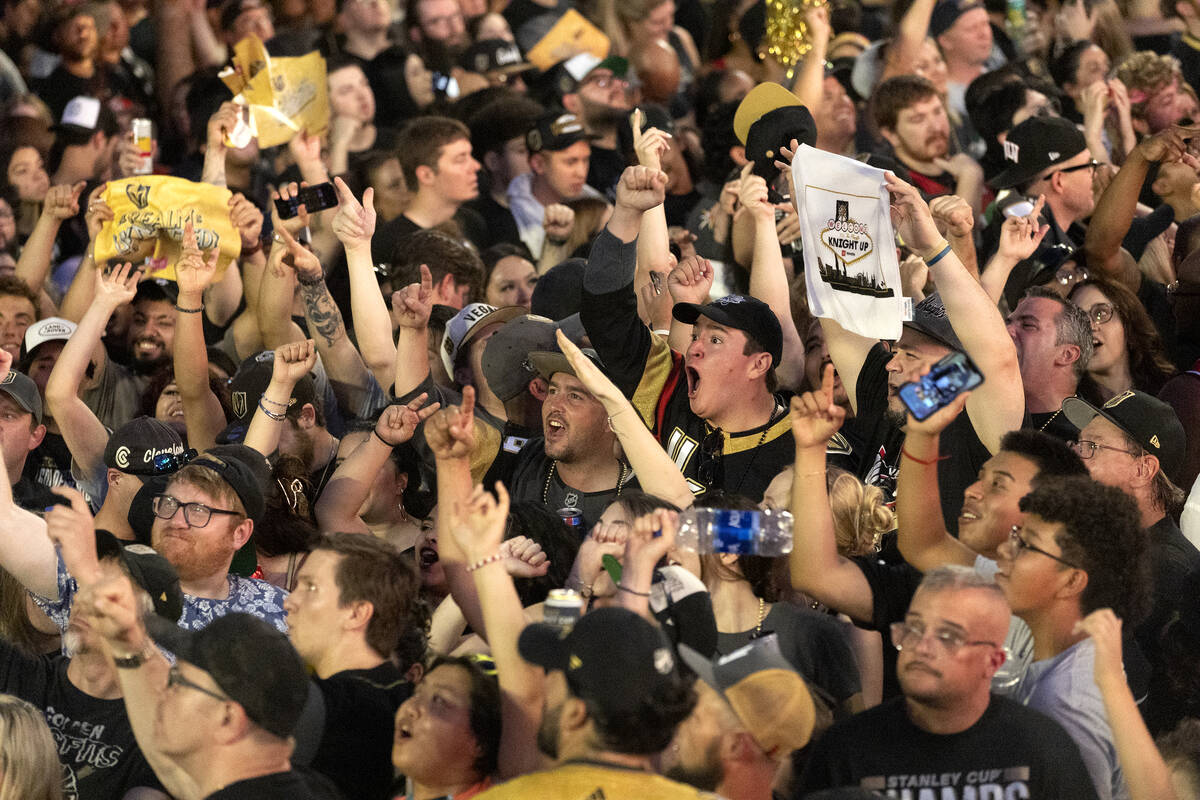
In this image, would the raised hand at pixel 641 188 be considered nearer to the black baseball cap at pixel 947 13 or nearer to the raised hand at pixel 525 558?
the raised hand at pixel 525 558

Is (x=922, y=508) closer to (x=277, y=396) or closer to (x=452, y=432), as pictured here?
(x=452, y=432)

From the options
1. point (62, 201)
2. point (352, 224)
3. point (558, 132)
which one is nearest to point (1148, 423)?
point (352, 224)

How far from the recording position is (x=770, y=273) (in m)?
6.09

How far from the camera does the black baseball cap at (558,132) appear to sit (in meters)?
8.35

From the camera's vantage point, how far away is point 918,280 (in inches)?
246

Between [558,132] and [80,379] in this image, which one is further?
[558,132]

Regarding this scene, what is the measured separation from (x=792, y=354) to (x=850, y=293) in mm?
851

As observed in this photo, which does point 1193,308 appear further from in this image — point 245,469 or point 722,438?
point 245,469

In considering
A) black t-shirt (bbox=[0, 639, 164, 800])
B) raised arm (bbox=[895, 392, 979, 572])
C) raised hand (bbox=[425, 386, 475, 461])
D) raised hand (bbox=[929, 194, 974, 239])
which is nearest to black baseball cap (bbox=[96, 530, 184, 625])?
black t-shirt (bbox=[0, 639, 164, 800])

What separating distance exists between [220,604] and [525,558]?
96 centimetres

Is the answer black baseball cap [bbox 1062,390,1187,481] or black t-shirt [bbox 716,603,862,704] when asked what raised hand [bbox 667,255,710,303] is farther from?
black t-shirt [bbox 716,603,862,704]

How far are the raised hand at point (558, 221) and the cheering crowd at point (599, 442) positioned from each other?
0.06ft

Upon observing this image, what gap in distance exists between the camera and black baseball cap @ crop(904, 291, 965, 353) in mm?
5348

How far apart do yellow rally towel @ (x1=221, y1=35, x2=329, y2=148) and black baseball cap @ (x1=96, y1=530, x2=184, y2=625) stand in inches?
143
